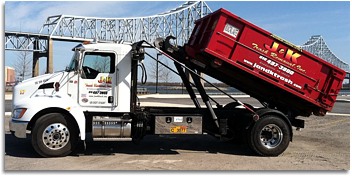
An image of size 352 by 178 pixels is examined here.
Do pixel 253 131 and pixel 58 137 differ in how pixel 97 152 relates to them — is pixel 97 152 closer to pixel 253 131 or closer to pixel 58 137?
pixel 58 137

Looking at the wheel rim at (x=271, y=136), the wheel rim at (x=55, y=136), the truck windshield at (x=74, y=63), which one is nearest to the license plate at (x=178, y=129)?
the wheel rim at (x=271, y=136)

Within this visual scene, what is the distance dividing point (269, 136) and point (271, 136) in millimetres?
44

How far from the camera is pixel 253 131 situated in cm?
880

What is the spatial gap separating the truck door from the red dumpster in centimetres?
176

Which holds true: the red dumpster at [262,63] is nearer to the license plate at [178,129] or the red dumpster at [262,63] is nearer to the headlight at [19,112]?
the license plate at [178,129]

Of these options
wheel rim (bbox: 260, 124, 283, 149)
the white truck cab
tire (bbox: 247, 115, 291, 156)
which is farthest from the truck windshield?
wheel rim (bbox: 260, 124, 283, 149)

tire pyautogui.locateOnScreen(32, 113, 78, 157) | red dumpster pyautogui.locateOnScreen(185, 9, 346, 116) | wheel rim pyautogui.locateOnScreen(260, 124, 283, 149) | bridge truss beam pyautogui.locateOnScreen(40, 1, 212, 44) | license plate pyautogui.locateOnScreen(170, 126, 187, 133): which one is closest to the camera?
tire pyautogui.locateOnScreen(32, 113, 78, 157)

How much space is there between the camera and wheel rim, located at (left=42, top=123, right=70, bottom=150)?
806 centimetres

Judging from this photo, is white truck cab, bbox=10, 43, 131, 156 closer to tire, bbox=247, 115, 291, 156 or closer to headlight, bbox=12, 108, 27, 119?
headlight, bbox=12, 108, 27, 119

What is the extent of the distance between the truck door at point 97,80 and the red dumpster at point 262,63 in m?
1.76

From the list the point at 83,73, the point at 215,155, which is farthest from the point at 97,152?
the point at 215,155

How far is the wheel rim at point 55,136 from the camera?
26.5 feet

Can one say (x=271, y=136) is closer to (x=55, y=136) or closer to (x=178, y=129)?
(x=178, y=129)

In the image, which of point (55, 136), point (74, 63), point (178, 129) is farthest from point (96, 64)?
point (178, 129)
